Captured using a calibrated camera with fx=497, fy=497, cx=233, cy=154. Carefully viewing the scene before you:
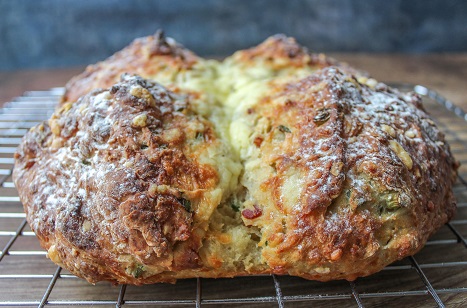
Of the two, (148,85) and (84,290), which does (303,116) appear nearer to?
(148,85)

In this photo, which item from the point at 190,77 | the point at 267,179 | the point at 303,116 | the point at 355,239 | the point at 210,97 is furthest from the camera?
the point at 190,77

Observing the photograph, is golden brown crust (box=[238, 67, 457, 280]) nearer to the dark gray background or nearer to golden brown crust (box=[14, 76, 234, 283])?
golden brown crust (box=[14, 76, 234, 283])

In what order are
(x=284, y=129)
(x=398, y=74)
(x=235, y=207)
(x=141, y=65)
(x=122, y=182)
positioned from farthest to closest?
(x=398, y=74) < (x=141, y=65) < (x=284, y=129) < (x=235, y=207) < (x=122, y=182)

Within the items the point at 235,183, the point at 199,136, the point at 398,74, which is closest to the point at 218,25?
the point at 398,74

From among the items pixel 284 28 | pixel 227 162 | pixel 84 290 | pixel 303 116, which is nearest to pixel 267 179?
pixel 227 162

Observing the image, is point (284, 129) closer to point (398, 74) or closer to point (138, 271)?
point (138, 271)

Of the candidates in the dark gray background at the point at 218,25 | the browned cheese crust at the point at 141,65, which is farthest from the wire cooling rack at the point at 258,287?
the dark gray background at the point at 218,25

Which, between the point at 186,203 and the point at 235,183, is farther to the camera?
the point at 235,183
